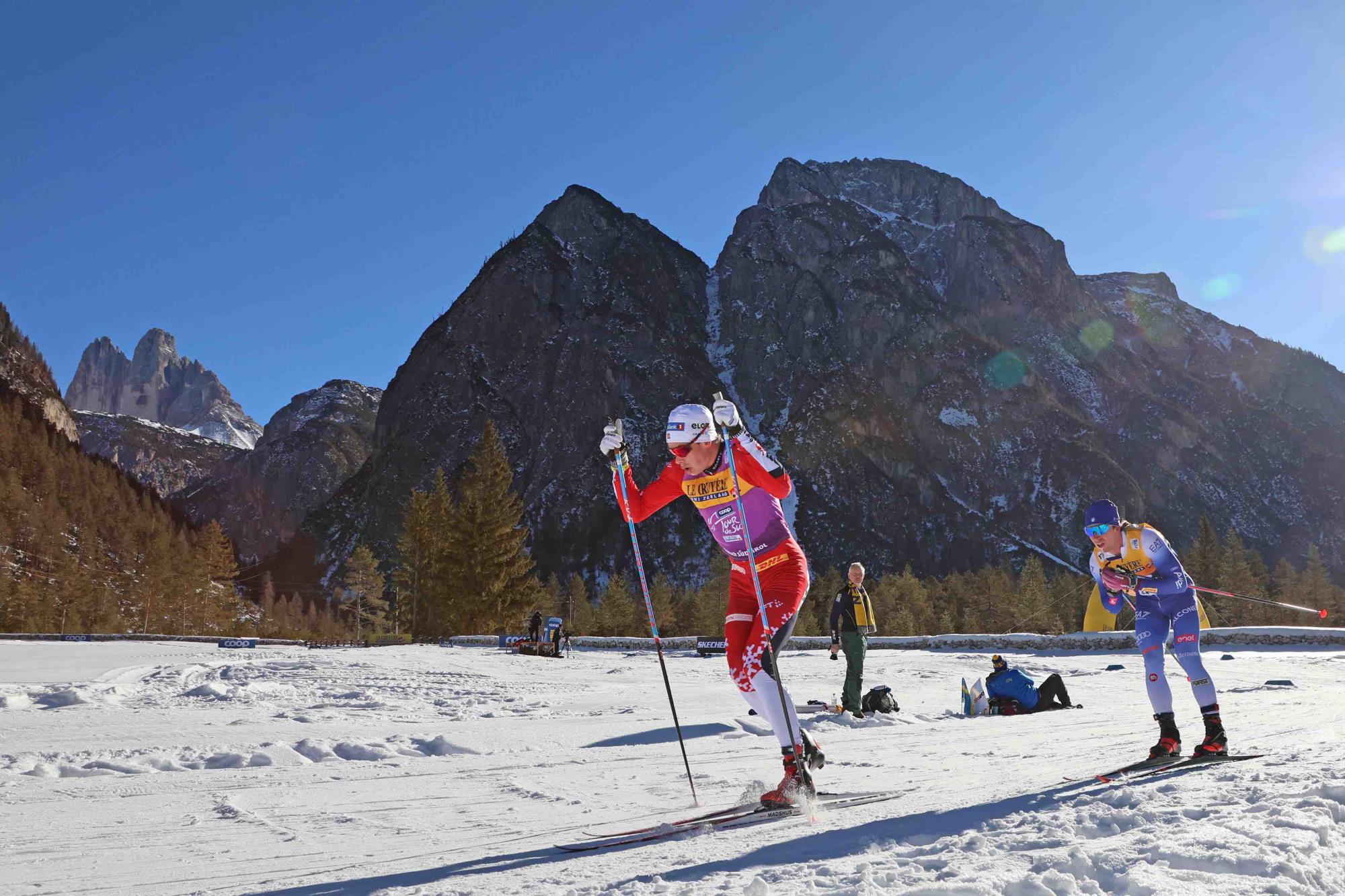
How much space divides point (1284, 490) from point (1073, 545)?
7003 centimetres

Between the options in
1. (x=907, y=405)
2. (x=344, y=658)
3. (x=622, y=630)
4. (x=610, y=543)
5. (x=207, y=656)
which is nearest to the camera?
(x=344, y=658)

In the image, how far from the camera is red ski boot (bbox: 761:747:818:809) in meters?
4.61

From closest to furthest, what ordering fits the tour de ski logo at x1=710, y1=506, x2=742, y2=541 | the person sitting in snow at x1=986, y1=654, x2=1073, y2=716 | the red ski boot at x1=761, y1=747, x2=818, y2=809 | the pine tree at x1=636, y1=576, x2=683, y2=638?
1. the red ski boot at x1=761, y1=747, x2=818, y2=809
2. the tour de ski logo at x1=710, y1=506, x2=742, y2=541
3. the person sitting in snow at x1=986, y1=654, x2=1073, y2=716
4. the pine tree at x1=636, y1=576, x2=683, y2=638

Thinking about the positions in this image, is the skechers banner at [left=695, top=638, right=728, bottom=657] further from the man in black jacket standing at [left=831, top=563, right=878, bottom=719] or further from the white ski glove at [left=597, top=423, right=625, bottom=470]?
the white ski glove at [left=597, top=423, right=625, bottom=470]

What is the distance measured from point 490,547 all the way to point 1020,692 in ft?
110

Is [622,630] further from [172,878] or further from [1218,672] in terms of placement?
→ [172,878]

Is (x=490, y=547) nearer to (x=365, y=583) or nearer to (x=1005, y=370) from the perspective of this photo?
(x=365, y=583)

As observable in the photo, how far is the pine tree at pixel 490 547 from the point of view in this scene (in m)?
40.8

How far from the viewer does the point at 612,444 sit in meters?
5.60

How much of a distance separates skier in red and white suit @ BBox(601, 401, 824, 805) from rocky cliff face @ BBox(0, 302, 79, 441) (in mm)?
151763

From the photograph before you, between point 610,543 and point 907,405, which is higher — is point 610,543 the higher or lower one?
the lower one

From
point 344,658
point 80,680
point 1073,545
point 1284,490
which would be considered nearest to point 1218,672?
point 344,658

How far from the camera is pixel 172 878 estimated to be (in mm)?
3307

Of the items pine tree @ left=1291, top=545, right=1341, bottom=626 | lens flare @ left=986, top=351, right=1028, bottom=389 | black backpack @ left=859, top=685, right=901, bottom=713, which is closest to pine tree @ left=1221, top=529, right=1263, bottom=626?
pine tree @ left=1291, top=545, right=1341, bottom=626
